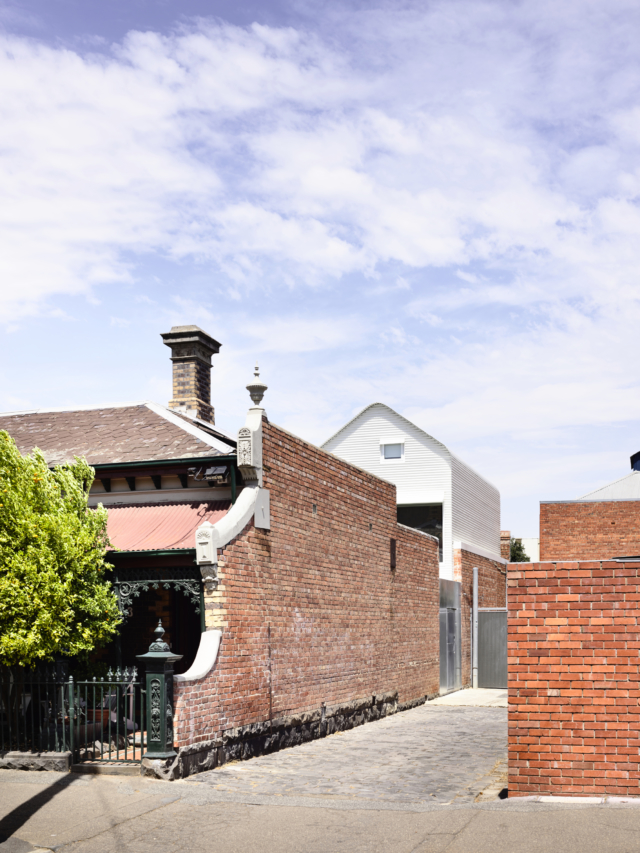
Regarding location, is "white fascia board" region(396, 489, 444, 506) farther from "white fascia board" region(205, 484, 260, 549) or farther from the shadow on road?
the shadow on road

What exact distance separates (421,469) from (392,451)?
1.46 meters

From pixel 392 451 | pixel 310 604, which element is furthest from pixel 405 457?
pixel 310 604

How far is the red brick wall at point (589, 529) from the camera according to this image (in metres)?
24.9

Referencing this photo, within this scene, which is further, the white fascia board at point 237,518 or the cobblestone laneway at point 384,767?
the white fascia board at point 237,518

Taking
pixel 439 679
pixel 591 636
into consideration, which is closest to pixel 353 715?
pixel 439 679

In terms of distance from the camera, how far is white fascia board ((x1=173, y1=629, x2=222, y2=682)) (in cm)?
1181

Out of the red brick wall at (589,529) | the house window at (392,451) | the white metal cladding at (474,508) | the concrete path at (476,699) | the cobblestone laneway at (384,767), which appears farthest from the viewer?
the house window at (392,451)

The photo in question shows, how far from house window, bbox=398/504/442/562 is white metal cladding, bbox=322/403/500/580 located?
113cm

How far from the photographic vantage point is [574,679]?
30.2ft

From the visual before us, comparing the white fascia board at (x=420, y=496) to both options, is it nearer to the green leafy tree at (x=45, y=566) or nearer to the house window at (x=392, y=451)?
the house window at (x=392, y=451)

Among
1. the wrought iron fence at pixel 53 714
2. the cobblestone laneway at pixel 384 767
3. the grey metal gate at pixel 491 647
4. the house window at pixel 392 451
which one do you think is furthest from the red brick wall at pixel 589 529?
the wrought iron fence at pixel 53 714

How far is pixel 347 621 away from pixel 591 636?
9.26 m

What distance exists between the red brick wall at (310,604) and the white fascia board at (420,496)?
8816mm

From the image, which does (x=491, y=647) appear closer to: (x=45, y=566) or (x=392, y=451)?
(x=392, y=451)
